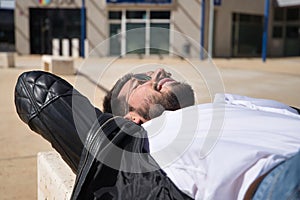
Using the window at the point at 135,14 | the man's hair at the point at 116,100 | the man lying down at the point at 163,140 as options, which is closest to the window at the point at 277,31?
the window at the point at 135,14

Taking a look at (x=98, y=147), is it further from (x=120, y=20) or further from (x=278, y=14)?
(x=278, y=14)

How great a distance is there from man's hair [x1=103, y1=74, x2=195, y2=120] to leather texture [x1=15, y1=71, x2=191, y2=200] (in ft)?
0.40

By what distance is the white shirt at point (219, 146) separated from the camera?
3.79 ft

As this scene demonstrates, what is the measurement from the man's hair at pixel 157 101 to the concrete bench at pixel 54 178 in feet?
1.57

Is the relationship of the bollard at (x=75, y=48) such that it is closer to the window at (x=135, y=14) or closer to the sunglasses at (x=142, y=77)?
the window at (x=135, y=14)

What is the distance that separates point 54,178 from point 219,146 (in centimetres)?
116

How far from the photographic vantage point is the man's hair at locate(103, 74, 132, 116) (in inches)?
65.7

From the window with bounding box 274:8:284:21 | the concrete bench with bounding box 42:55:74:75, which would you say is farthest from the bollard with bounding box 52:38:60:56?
the window with bounding box 274:8:284:21

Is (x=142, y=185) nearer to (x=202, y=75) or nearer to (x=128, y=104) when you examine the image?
(x=128, y=104)

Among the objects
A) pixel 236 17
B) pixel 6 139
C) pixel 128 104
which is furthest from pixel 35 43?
pixel 128 104

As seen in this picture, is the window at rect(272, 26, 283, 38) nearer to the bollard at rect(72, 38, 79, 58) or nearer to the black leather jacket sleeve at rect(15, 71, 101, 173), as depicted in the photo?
the bollard at rect(72, 38, 79, 58)

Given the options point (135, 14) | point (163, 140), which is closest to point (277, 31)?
point (135, 14)

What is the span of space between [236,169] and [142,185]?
353 millimetres

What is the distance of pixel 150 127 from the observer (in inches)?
56.5
